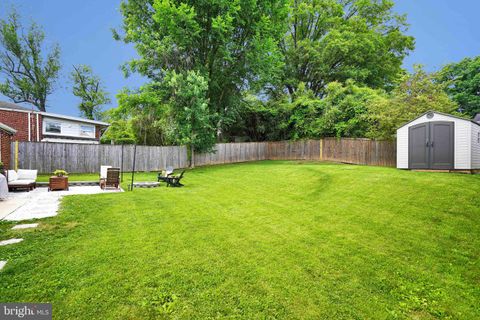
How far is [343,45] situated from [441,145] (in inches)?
622

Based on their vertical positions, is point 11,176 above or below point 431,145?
below

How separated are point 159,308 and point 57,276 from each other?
5.23 ft

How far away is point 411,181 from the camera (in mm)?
7473

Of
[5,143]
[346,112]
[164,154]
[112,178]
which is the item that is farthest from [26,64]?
[346,112]

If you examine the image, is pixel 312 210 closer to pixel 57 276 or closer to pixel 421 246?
pixel 421 246

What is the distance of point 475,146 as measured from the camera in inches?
395

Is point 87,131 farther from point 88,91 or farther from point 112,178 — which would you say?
point 112,178

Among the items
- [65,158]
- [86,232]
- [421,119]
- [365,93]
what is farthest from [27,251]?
[365,93]

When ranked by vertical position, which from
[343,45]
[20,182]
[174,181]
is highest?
[343,45]

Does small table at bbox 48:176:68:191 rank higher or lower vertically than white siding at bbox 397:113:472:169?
lower

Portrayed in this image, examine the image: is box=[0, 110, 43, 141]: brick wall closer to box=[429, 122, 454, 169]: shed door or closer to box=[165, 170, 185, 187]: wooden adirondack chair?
box=[165, 170, 185, 187]: wooden adirondack chair

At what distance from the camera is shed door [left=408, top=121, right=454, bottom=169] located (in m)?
10.2

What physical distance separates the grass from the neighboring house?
1613cm

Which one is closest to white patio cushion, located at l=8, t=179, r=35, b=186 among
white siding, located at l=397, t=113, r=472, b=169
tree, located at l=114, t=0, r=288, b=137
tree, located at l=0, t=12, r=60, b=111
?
tree, located at l=114, t=0, r=288, b=137
